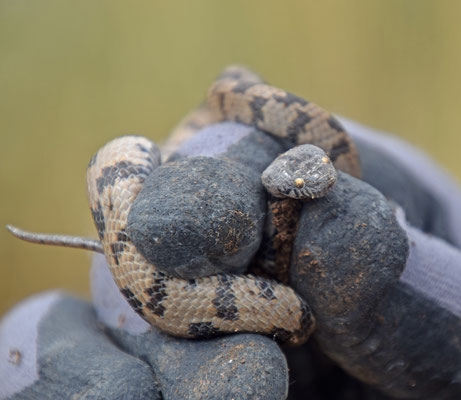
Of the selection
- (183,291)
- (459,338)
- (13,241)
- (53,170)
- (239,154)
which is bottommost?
(13,241)

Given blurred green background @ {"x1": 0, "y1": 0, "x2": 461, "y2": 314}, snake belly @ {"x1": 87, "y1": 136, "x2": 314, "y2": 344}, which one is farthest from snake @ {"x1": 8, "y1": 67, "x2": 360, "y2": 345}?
blurred green background @ {"x1": 0, "y1": 0, "x2": 461, "y2": 314}

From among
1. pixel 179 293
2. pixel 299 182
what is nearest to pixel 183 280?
pixel 179 293

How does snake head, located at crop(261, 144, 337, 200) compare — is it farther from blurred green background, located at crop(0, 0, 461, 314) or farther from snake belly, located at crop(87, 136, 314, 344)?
blurred green background, located at crop(0, 0, 461, 314)

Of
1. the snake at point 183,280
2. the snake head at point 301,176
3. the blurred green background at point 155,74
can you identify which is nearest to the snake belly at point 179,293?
the snake at point 183,280

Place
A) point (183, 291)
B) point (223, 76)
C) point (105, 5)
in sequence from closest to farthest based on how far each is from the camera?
point (183, 291), point (223, 76), point (105, 5)

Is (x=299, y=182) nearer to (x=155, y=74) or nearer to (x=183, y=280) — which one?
(x=183, y=280)

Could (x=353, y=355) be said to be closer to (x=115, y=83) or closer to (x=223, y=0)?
(x=115, y=83)

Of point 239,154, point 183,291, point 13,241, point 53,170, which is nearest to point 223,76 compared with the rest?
point 239,154
